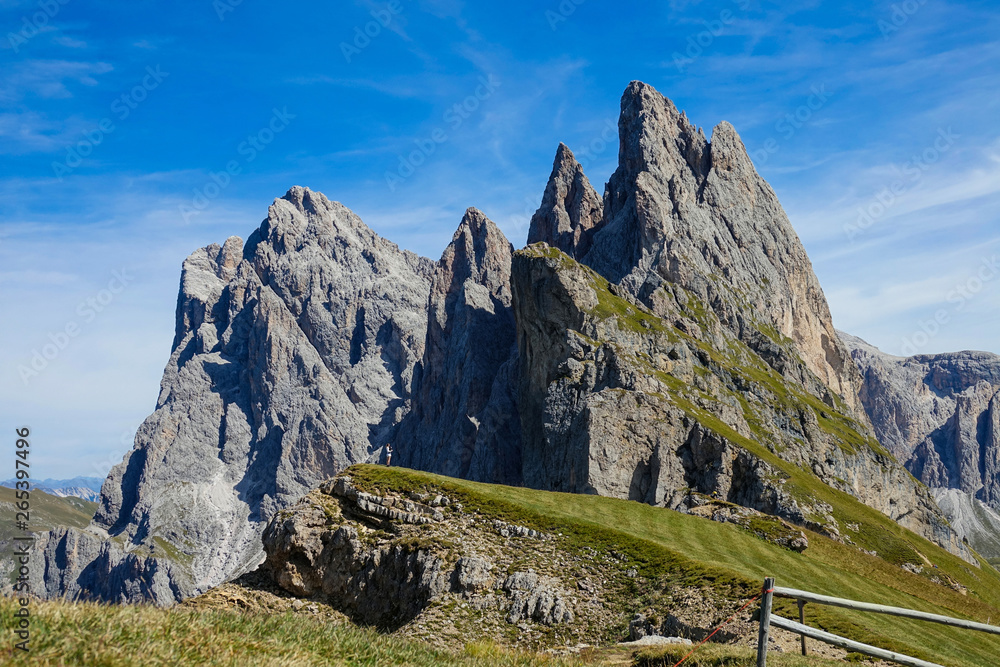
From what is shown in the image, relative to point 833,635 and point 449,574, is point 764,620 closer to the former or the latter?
point 833,635

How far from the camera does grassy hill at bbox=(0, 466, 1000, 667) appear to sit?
9.83 m

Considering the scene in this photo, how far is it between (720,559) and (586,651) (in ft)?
91.4

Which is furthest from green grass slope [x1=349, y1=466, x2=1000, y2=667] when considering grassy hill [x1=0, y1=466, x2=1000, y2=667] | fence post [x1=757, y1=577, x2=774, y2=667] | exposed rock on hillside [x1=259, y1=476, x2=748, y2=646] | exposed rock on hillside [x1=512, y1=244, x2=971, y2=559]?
exposed rock on hillside [x1=512, y1=244, x2=971, y2=559]

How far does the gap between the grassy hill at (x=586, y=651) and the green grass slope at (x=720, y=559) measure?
0.39 feet

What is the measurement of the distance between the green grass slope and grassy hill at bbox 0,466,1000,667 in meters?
0.12

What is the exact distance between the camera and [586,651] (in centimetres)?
2242

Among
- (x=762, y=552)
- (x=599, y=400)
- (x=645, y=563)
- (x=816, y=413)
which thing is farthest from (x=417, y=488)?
(x=816, y=413)

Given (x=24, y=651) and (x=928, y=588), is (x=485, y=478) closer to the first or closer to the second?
(x=928, y=588)

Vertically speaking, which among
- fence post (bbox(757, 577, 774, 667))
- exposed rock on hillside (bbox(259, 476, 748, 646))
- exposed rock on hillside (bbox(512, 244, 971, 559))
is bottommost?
exposed rock on hillside (bbox(259, 476, 748, 646))

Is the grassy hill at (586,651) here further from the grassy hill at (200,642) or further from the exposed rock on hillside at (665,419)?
the exposed rock on hillside at (665,419)

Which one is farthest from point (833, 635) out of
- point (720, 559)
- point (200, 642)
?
point (720, 559)

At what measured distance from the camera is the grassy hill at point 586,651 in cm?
983

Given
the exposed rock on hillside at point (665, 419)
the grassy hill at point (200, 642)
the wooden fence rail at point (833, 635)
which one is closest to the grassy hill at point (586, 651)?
the grassy hill at point (200, 642)

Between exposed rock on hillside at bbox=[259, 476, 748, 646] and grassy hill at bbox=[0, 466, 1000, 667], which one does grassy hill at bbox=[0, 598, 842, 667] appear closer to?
grassy hill at bbox=[0, 466, 1000, 667]
